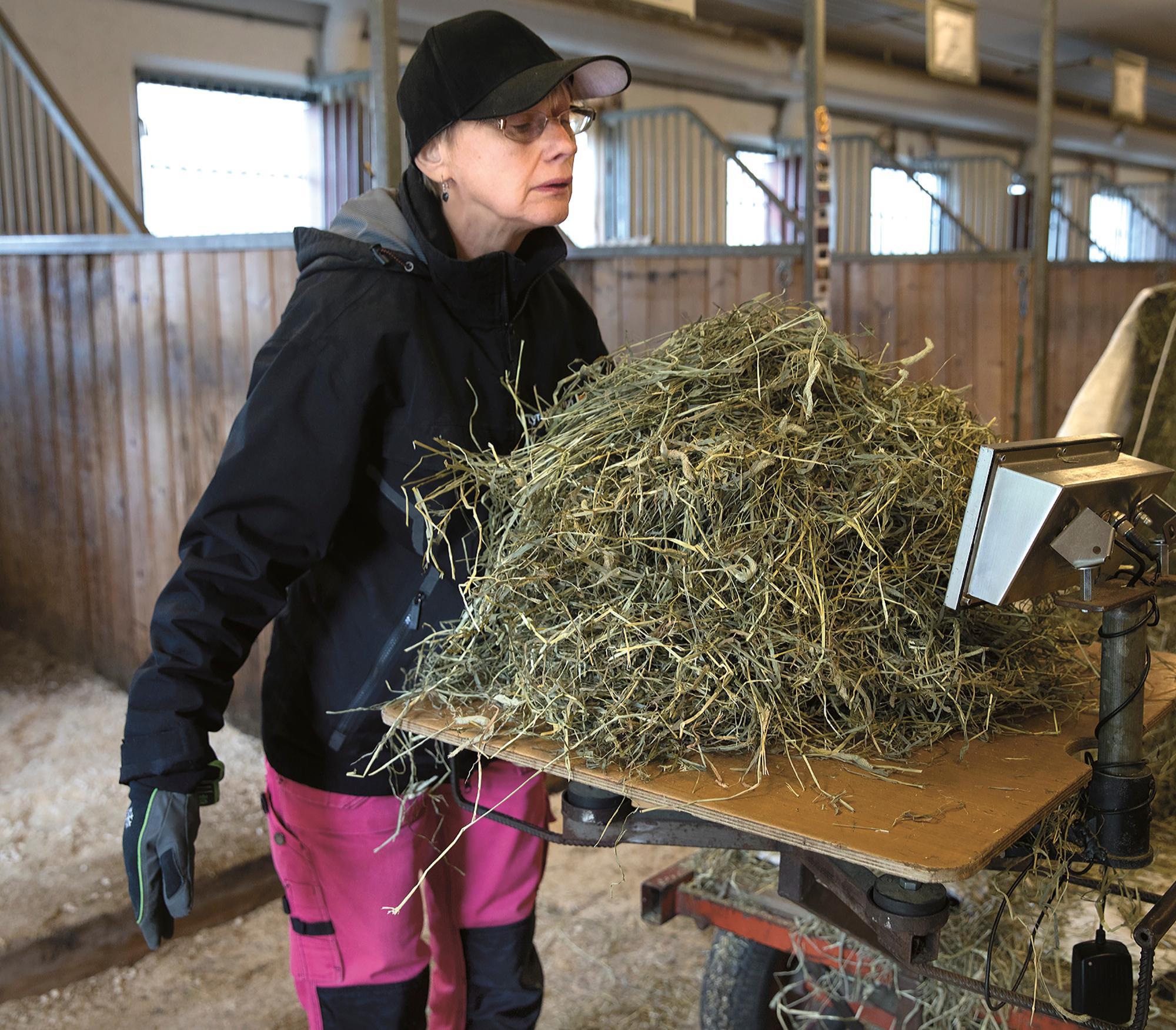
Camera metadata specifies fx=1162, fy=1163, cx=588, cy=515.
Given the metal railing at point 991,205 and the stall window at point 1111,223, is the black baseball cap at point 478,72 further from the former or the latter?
the stall window at point 1111,223

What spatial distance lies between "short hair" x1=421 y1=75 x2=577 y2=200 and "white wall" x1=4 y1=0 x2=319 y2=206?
4352 millimetres

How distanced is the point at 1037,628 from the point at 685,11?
6.78 ft

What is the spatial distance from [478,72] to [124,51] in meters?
4.94

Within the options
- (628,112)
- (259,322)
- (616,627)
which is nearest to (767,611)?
(616,627)

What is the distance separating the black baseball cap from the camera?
1.27 m

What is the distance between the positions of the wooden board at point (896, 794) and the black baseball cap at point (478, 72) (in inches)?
26.5

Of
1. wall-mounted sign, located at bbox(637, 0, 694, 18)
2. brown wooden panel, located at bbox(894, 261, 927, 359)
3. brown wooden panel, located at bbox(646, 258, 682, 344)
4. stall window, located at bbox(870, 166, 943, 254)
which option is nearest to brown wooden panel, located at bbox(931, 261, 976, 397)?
brown wooden panel, located at bbox(894, 261, 927, 359)

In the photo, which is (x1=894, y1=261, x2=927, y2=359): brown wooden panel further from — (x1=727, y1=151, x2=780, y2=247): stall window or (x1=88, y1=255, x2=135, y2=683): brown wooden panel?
(x1=727, y1=151, x2=780, y2=247): stall window

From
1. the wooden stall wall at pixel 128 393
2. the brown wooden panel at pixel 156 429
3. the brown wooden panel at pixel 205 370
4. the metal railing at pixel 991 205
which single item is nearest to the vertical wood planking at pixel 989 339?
the wooden stall wall at pixel 128 393

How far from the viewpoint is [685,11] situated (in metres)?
2.79

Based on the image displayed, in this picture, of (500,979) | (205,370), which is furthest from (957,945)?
(205,370)

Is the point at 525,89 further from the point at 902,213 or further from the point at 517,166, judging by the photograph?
the point at 902,213

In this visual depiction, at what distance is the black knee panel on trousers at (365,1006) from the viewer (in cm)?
145

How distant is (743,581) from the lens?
1064 millimetres
